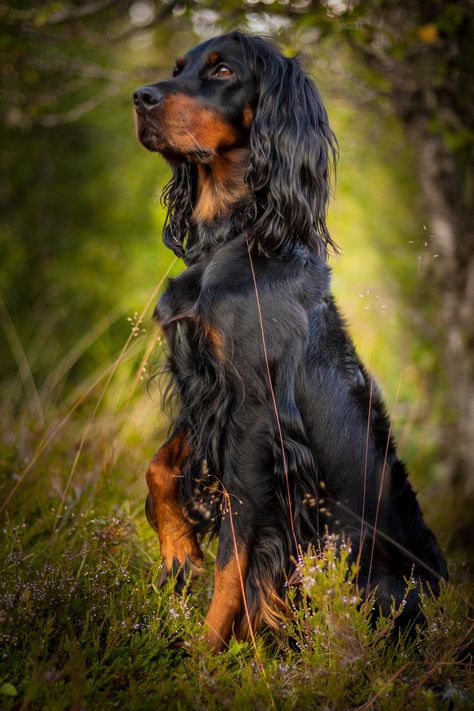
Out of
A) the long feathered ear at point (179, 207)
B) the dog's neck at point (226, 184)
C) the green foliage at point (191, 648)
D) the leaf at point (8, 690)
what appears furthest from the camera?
the long feathered ear at point (179, 207)

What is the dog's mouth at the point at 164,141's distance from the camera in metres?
2.38

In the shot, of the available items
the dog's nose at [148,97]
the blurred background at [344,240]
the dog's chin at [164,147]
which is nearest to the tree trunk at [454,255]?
the blurred background at [344,240]

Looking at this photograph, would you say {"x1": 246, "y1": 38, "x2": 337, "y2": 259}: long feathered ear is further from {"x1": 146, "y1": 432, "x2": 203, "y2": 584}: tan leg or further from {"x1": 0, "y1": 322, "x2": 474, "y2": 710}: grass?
{"x1": 0, "y1": 322, "x2": 474, "y2": 710}: grass

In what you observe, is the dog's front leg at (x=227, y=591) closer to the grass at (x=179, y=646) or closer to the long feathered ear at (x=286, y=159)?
the grass at (x=179, y=646)

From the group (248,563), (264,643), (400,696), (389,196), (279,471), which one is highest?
(279,471)

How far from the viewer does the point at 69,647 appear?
2.03m

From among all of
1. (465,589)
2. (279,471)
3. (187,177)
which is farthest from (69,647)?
(187,177)

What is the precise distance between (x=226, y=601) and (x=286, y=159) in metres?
1.49

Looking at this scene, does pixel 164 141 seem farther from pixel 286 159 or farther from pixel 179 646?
pixel 179 646

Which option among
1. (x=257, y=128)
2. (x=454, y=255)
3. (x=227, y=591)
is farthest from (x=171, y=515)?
(x=454, y=255)

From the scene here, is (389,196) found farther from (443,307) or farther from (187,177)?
(187,177)

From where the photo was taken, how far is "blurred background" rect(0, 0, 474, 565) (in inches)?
137

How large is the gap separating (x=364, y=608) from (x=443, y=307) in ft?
9.94

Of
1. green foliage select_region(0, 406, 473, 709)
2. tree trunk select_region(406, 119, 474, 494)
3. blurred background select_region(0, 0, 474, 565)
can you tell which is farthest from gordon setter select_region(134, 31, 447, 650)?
tree trunk select_region(406, 119, 474, 494)
